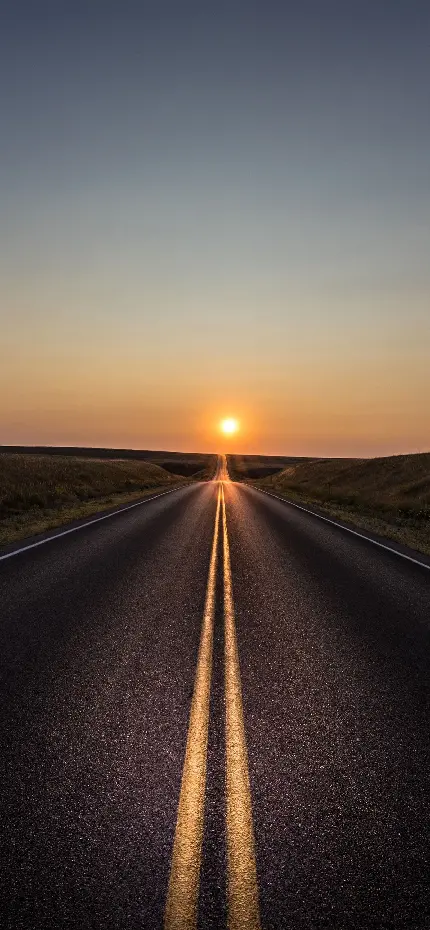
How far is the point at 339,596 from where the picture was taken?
9781 mm

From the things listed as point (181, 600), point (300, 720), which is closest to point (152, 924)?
point (300, 720)

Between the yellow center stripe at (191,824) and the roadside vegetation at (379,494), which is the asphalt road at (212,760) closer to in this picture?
the yellow center stripe at (191,824)

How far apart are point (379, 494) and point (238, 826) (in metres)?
41.3

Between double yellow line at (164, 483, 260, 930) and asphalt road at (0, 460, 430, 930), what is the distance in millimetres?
11

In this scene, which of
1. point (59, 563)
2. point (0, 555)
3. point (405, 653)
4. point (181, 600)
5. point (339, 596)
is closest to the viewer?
point (405, 653)

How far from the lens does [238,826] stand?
341cm

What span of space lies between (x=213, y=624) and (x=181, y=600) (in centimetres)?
133

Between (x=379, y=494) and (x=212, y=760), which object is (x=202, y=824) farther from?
(x=379, y=494)

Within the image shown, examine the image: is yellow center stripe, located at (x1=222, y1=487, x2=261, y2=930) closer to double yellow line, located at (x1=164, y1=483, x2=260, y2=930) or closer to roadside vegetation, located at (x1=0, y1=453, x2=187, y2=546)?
double yellow line, located at (x1=164, y1=483, x2=260, y2=930)

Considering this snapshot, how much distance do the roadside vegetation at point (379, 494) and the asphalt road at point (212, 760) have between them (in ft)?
31.0

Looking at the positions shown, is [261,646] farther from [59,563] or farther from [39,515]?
[39,515]

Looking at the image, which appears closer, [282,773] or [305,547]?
[282,773]

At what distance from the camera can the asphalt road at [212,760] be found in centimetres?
288

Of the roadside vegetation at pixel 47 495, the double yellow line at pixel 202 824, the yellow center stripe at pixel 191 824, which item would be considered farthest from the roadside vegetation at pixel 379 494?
the yellow center stripe at pixel 191 824
